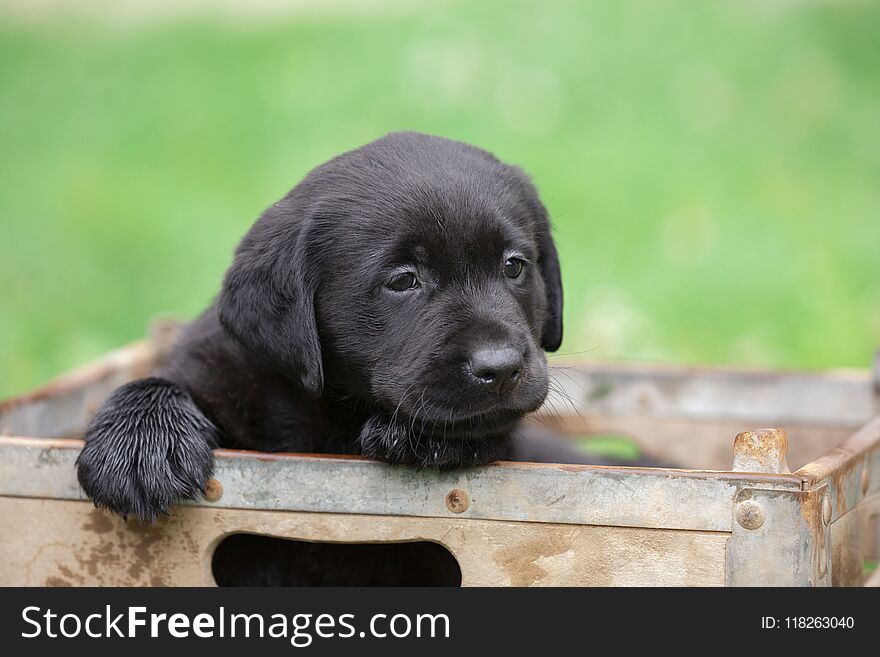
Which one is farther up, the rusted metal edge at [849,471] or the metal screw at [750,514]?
the rusted metal edge at [849,471]

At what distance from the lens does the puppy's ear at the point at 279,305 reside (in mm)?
2801

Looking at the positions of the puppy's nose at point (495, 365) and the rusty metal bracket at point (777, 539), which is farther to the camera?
the puppy's nose at point (495, 365)

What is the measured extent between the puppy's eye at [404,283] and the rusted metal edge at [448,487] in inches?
16.6

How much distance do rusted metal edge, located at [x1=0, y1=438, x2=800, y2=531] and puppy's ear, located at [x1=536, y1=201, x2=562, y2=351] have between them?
2.42 ft

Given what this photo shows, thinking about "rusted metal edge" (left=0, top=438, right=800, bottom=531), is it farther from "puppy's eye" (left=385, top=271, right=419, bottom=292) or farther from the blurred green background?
the blurred green background

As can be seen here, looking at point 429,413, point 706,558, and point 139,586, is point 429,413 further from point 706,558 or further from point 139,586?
point 139,586

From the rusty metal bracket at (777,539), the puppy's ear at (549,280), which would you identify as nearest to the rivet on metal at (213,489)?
the puppy's ear at (549,280)

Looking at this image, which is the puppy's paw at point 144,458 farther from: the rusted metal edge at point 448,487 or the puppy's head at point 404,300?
the puppy's head at point 404,300

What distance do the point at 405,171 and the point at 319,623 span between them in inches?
43.7

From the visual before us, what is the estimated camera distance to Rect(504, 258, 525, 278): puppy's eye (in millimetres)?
2928

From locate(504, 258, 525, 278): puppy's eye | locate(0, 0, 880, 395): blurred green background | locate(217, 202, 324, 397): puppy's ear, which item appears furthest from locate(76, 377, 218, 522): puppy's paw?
locate(0, 0, 880, 395): blurred green background

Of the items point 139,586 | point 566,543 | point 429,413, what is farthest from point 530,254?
point 139,586

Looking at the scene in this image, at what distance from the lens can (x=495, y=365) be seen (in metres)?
2.57

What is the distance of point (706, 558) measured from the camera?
2516mm
